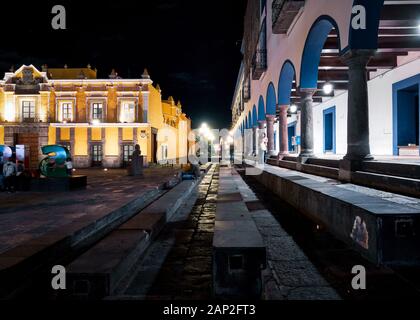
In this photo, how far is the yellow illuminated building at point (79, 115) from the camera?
2727 cm

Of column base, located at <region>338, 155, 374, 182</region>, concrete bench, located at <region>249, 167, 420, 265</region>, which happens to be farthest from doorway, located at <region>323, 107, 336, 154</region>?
concrete bench, located at <region>249, 167, 420, 265</region>

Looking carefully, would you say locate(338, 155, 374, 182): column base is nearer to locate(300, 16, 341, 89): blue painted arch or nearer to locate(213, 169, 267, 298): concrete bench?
locate(300, 16, 341, 89): blue painted arch

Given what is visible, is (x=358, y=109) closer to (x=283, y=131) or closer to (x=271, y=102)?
(x=283, y=131)

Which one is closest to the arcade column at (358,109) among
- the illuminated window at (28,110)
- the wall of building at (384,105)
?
the wall of building at (384,105)

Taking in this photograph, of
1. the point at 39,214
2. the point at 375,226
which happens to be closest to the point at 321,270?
the point at 375,226

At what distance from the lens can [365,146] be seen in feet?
20.8

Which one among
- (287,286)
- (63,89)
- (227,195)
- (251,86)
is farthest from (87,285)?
(63,89)

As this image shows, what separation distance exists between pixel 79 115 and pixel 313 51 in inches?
948

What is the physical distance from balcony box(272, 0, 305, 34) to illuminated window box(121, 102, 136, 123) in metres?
18.6

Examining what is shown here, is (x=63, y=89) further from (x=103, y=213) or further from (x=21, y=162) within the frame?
(x=103, y=213)

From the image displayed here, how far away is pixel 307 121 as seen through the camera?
9.70 metres

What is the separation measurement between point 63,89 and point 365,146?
27971 millimetres

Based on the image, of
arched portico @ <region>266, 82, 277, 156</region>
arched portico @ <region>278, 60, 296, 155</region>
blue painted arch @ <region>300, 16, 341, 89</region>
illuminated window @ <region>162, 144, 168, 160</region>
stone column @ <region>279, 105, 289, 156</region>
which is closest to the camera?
blue painted arch @ <region>300, 16, 341, 89</region>

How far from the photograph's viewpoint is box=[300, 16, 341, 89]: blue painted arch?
8434 millimetres
